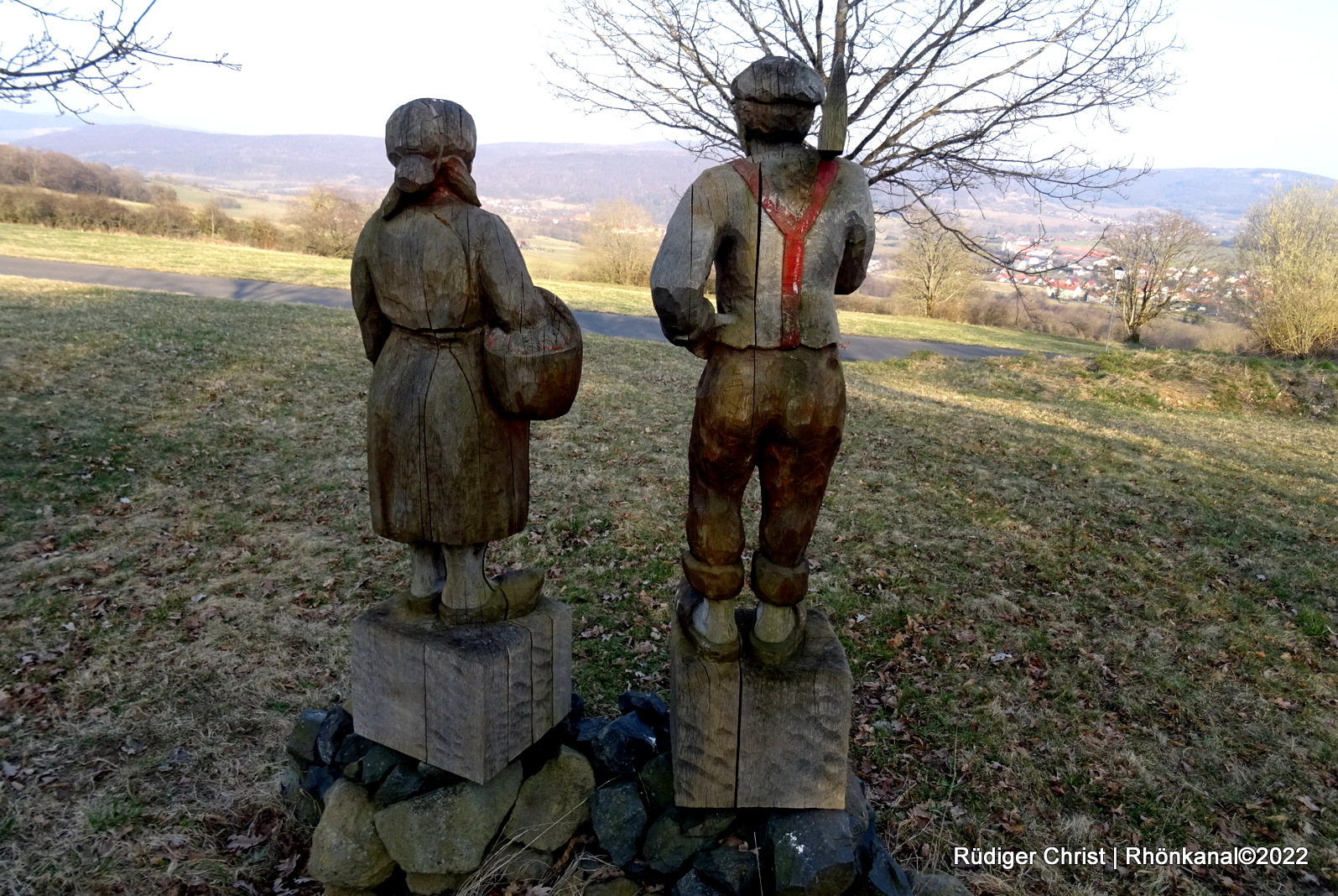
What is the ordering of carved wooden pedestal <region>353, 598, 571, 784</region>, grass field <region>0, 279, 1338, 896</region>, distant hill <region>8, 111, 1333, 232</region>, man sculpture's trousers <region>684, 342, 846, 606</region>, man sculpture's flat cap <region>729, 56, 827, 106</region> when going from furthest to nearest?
1. distant hill <region>8, 111, 1333, 232</region>
2. grass field <region>0, 279, 1338, 896</region>
3. carved wooden pedestal <region>353, 598, 571, 784</region>
4. man sculpture's trousers <region>684, 342, 846, 606</region>
5. man sculpture's flat cap <region>729, 56, 827, 106</region>

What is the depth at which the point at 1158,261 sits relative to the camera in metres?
26.2

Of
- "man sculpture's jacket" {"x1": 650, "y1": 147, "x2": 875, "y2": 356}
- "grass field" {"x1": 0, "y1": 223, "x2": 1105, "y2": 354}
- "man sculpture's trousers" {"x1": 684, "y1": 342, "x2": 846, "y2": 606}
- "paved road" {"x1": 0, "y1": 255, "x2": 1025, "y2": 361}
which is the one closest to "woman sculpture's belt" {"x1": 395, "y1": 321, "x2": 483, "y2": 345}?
"man sculpture's jacket" {"x1": 650, "y1": 147, "x2": 875, "y2": 356}

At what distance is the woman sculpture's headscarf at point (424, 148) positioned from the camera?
8.04 ft

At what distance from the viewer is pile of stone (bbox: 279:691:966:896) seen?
274 cm

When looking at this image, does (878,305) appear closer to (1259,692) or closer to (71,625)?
(1259,692)

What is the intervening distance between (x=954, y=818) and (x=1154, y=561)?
4.11m

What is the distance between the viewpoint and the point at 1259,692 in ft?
15.4

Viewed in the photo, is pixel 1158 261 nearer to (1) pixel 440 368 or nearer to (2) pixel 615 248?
(2) pixel 615 248

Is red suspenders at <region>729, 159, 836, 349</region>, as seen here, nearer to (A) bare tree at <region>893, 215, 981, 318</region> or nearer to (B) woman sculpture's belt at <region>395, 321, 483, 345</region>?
(B) woman sculpture's belt at <region>395, 321, 483, 345</region>

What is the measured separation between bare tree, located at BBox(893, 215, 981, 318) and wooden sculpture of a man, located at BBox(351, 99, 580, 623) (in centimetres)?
3048

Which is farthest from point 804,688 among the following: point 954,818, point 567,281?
point 567,281

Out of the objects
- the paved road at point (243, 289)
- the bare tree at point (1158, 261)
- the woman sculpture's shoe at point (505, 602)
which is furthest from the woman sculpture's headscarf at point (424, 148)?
the bare tree at point (1158, 261)

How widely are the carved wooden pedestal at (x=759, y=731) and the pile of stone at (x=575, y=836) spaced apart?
13 centimetres

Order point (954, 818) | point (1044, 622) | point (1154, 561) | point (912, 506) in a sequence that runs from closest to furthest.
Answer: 1. point (954, 818)
2. point (1044, 622)
3. point (1154, 561)
4. point (912, 506)
